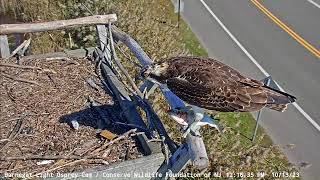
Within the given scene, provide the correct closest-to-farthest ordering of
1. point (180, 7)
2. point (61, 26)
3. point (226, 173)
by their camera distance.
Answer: point (226, 173), point (61, 26), point (180, 7)

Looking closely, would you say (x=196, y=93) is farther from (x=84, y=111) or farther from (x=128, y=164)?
(x=84, y=111)

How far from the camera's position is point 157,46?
8.27m

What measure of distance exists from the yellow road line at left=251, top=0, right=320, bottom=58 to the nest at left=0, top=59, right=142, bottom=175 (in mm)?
9966

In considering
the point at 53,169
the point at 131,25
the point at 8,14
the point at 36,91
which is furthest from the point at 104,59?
the point at 8,14

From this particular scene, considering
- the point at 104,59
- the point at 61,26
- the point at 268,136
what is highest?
the point at 61,26

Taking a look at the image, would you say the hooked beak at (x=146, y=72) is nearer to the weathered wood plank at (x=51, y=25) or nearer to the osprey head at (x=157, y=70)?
the osprey head at (x=157, y=70)

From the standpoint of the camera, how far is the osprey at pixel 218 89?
4480 mm

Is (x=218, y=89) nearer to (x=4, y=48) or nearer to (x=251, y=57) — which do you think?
(x=4, y=48)

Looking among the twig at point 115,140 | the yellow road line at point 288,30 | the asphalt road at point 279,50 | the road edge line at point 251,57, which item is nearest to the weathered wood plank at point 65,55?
the twig at point 115,140

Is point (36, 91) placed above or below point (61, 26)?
below

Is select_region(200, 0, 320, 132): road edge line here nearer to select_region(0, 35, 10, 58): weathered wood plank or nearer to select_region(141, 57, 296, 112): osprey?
select_region(141, 57, 296, 112): osprey

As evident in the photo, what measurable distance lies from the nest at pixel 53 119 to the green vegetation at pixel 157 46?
0.87 metres

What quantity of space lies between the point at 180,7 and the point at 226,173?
11.2 meters

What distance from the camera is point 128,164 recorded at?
4.55 metres
